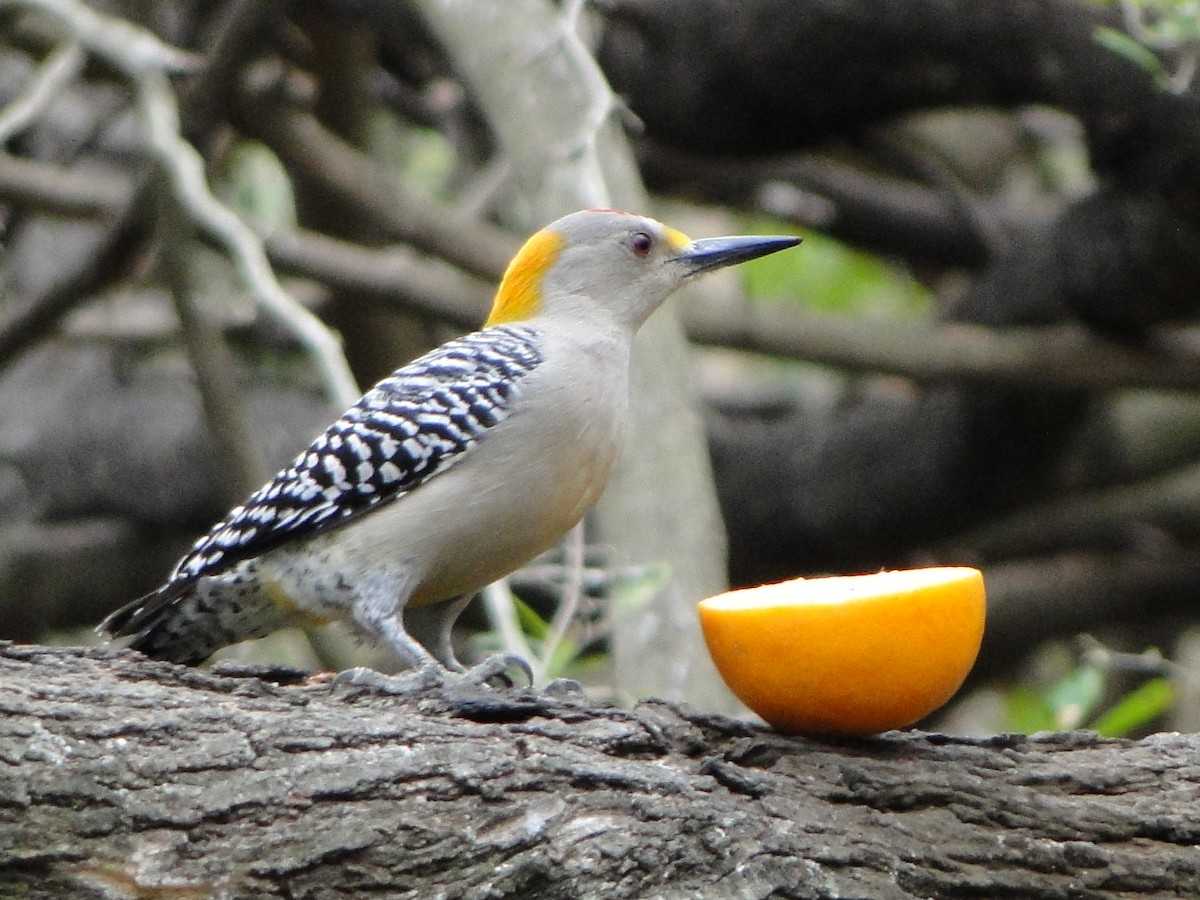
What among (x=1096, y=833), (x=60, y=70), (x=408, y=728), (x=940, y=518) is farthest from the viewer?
(x=940, y=518)

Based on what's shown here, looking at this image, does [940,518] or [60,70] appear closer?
[60,70]

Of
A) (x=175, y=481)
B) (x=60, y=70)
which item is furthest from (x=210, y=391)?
(x=175, y=481)

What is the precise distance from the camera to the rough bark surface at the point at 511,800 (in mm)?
2785

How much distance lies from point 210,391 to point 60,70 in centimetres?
119

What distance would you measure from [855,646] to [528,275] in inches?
71.6

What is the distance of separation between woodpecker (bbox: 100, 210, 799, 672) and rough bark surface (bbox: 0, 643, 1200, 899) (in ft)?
1.94

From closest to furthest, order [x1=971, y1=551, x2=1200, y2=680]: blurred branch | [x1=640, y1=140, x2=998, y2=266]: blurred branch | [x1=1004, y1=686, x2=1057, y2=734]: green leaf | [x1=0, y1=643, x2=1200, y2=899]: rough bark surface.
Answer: [x1=0, y1=643, x2=1200, y2=899]: rough bark surface, [x1=1004, y1=686, x2=1057, y2=734]: green leaf, [x1=971, y1=551, x2=1200, y2=680]: blurred branch, [x1=640, y1=140, x2=998, y2=266]: blurred branch

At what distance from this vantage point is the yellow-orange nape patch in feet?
15.2

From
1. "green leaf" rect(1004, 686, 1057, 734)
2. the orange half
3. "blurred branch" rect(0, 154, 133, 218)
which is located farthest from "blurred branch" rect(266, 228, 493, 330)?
the orange half

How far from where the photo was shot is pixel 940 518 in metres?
7.80

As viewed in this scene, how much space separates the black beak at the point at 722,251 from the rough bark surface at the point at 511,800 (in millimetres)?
1492

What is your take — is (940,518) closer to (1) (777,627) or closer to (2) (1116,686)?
(2) (1116,686)

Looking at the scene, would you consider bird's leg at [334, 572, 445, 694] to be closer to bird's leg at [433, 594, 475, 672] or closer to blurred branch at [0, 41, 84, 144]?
bird's leg at [433, 594, 475, 672]

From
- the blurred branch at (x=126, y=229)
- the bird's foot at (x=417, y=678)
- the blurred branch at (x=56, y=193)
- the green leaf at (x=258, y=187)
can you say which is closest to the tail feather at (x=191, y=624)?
the bird's foot at (x=417, y=678)
